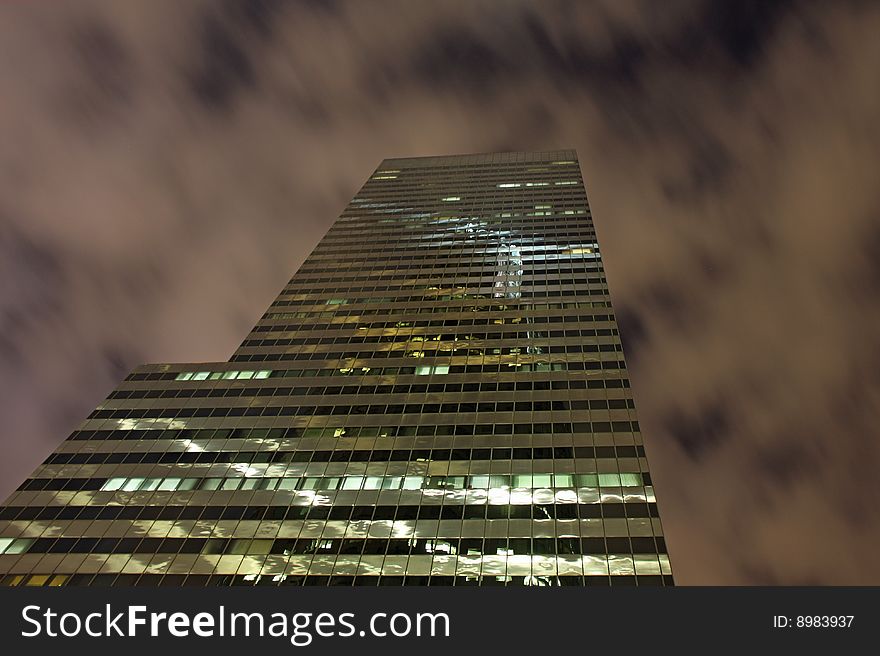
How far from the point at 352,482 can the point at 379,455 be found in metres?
4.68

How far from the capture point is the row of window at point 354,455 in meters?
68.2

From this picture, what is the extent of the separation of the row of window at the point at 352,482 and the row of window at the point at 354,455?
282 cm

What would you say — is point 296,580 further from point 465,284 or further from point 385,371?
point 465,284

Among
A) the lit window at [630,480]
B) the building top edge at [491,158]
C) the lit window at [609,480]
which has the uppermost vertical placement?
the building top edge at [491,158]

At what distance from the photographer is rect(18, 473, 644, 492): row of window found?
6456 centimetres

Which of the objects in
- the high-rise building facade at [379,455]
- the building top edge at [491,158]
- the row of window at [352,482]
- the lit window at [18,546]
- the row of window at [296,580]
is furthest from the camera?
the building top edge at [491,158]

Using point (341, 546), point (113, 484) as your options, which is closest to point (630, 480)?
point (341, 546)

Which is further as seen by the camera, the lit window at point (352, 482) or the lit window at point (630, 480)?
the lit window at point (352, 482)

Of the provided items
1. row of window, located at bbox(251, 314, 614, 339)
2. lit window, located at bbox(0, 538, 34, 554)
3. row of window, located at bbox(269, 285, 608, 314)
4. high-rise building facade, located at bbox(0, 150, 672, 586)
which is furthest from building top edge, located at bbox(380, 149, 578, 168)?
lit window, located at bbox(0, 538, 34, 554)

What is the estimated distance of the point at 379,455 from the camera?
235ft

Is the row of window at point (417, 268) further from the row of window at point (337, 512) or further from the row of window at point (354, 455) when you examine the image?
the row of window at point (337, 512)

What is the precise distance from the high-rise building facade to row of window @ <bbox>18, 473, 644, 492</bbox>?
0.67ft

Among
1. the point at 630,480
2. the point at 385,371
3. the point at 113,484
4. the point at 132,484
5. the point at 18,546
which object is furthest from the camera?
the point at 385,371

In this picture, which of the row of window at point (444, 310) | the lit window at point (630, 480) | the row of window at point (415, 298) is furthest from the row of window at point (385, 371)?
the lit window at point (630, 480)
